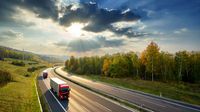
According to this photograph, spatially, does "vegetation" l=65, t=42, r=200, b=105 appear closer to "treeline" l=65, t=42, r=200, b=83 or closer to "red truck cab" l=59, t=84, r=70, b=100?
"treeline" l=65, t=42, r=200, b=83

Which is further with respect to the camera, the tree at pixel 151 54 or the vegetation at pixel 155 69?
the tree at pixel 151 54

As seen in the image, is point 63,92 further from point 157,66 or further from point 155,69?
point 157,66

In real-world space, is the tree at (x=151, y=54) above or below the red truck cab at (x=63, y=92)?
above

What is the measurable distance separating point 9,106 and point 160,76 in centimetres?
7329

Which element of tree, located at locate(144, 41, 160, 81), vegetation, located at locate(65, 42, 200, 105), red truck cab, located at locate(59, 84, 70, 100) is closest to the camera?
red truck cab, located at locate(59, 84, 70, 100)

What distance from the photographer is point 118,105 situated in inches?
1336

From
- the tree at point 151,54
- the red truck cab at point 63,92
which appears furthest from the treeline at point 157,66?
the red truck cab at point 63,92

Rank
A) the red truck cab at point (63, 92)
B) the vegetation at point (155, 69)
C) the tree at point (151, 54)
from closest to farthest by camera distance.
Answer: the red truck cab at point (63, 92) → the vegetation at point (155, 69) → the tree at point (151, 54)

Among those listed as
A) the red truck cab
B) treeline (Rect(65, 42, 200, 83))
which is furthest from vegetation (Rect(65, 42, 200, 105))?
the red truck cab

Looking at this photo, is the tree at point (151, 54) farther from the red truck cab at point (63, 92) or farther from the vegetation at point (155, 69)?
the red truck cab at point (63, 92)

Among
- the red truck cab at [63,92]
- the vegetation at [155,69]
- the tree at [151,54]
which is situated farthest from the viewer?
the tree at [151,54]

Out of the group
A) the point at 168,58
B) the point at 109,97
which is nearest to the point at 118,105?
the point at 109,97

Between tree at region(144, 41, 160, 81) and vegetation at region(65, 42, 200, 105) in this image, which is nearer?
vegetation at region(65, 42, 200, 105)

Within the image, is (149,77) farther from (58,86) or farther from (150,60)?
(58,86)
